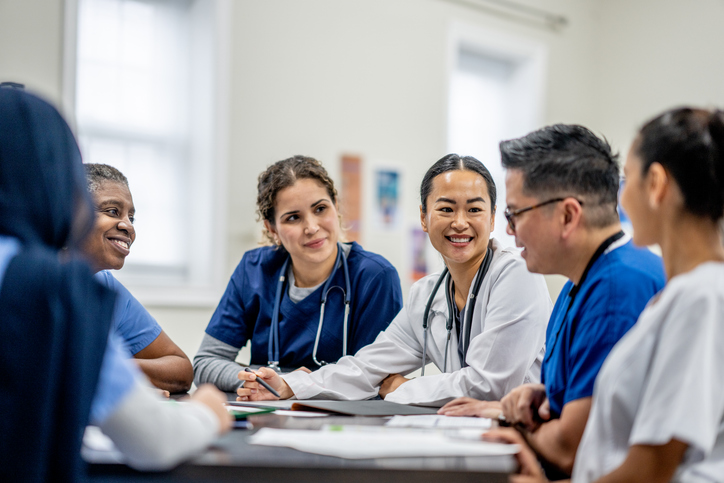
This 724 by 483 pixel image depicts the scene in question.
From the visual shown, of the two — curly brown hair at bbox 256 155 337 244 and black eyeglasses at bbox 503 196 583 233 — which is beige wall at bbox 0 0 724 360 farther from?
black eyeglasses at bbox 503 196 583 233

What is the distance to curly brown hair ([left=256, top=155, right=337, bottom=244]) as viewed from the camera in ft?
7.60

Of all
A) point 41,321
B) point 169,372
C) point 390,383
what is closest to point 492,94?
point 390,383

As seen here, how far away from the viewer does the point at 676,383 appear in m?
0.95

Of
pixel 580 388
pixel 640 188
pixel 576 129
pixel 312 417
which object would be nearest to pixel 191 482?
pixel 312 417

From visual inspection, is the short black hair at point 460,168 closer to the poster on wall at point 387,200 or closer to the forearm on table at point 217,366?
the forearm on table at point 217,366

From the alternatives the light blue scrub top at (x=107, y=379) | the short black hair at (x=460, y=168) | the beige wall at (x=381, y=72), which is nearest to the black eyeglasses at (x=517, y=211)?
the short black hair at (x=460, y=168)

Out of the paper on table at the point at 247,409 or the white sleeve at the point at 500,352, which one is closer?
the paper on table at the point at 247,409

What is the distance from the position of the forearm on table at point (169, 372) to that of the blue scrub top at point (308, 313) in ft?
1.04

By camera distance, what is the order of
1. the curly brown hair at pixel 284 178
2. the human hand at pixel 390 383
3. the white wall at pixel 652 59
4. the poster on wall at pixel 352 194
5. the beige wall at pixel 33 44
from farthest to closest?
the white wall at pixel 652 59, the poster on wall at pixel 352 194, the beige wall at pixel 33 44, the curly brown hair at pixel 284 178, the human hand at pixel 390 383

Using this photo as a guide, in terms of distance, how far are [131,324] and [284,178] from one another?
735 mm

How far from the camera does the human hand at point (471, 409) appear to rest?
1.45 metres

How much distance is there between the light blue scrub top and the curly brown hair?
1465 millimetres

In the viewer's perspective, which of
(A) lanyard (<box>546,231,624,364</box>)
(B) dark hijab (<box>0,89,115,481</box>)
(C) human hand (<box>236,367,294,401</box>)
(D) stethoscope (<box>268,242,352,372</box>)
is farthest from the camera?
(D) stethoscope (<box>268,242,352,372</box>)

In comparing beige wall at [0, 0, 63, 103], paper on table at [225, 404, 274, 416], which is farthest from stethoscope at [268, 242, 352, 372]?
beige wall at [0, 0, 63, 103]
